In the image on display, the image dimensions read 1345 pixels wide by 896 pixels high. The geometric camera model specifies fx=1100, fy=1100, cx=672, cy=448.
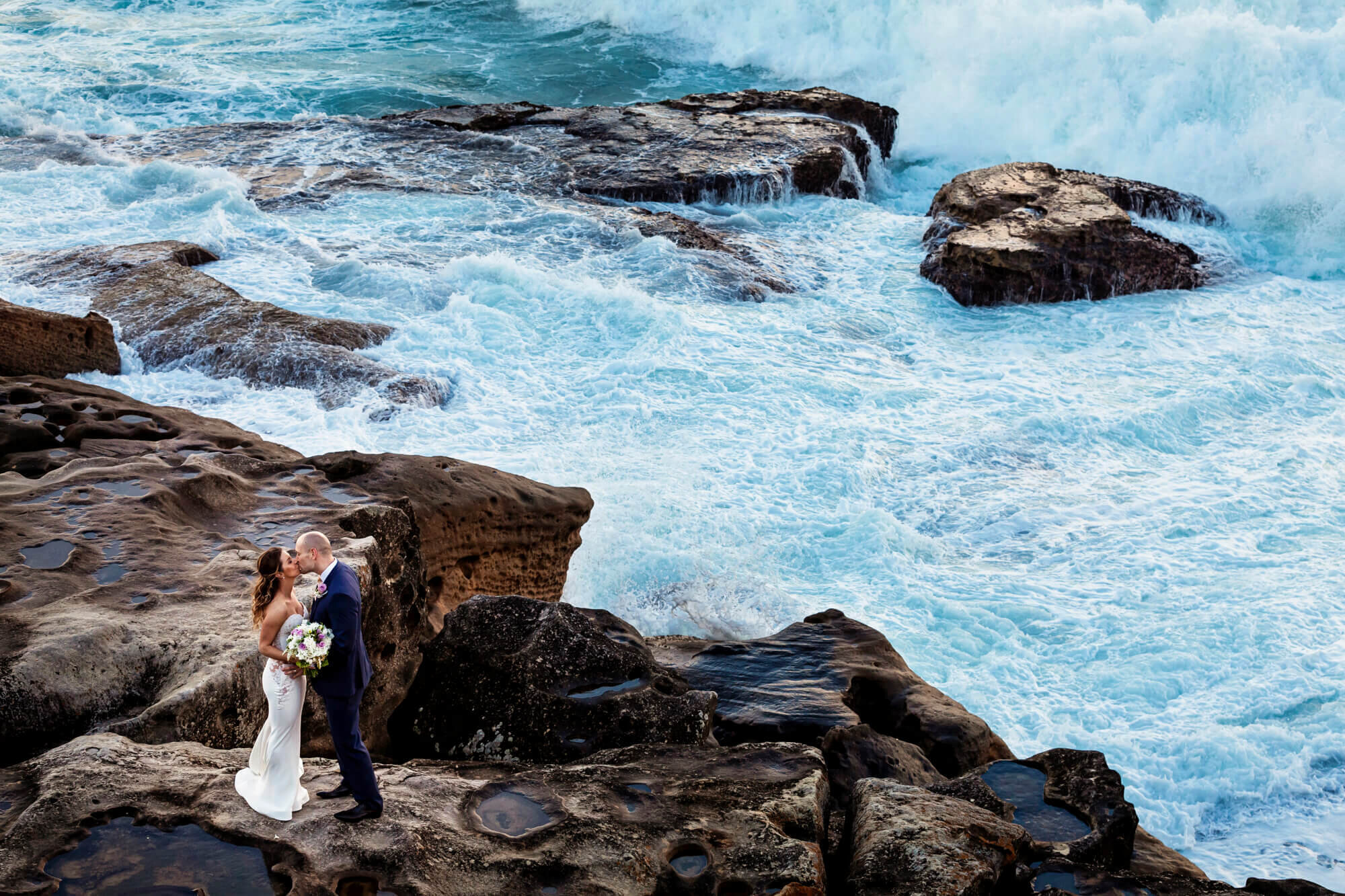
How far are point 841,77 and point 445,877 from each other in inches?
998

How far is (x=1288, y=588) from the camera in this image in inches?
368

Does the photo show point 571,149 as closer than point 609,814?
No

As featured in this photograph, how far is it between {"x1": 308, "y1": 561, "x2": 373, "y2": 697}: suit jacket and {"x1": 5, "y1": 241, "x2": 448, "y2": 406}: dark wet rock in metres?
7.25

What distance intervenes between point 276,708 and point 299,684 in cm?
12

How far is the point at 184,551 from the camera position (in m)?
6.05

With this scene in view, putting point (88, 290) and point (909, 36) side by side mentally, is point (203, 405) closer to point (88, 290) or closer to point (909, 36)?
point (88, 290)

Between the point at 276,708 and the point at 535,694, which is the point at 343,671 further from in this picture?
the point at 535,694

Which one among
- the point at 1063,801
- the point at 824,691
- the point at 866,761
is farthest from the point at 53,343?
the point at 1063,801

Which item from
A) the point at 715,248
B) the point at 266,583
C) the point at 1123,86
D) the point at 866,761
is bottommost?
the point at 866,761

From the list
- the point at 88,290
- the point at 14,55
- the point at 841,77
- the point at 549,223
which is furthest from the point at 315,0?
the point at 88,290

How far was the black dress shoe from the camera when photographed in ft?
13.8

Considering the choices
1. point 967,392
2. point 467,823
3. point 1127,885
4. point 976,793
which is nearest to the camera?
point 467,823

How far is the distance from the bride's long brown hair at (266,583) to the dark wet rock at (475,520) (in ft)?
9.01

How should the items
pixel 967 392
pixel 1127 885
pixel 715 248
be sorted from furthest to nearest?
pixel 715 248, pixel 967 392, pixel 1127 885
